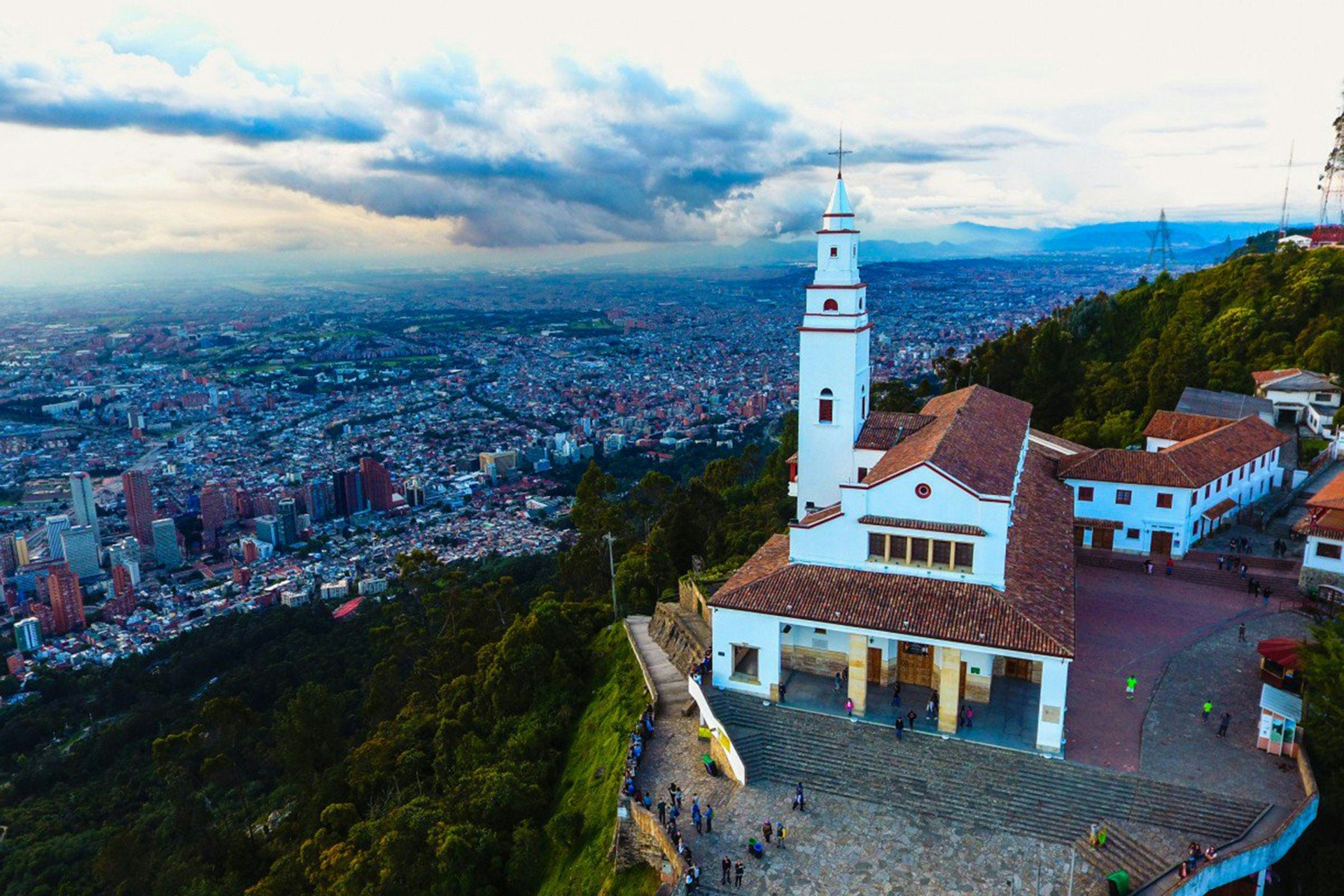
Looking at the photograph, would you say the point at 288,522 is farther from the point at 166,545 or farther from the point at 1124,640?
the point at 1124,640

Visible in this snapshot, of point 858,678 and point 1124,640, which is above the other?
point 858,678

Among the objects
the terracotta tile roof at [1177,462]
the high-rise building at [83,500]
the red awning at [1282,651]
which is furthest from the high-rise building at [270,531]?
the red awning at [1282,651]

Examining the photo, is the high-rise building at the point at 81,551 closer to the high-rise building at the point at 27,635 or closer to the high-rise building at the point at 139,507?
the high-rise building at the point at 139,507

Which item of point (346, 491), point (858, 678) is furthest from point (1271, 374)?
point (346, 491)

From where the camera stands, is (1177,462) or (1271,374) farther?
(1271,374)

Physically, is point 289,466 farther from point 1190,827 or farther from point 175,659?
point 1190,827
